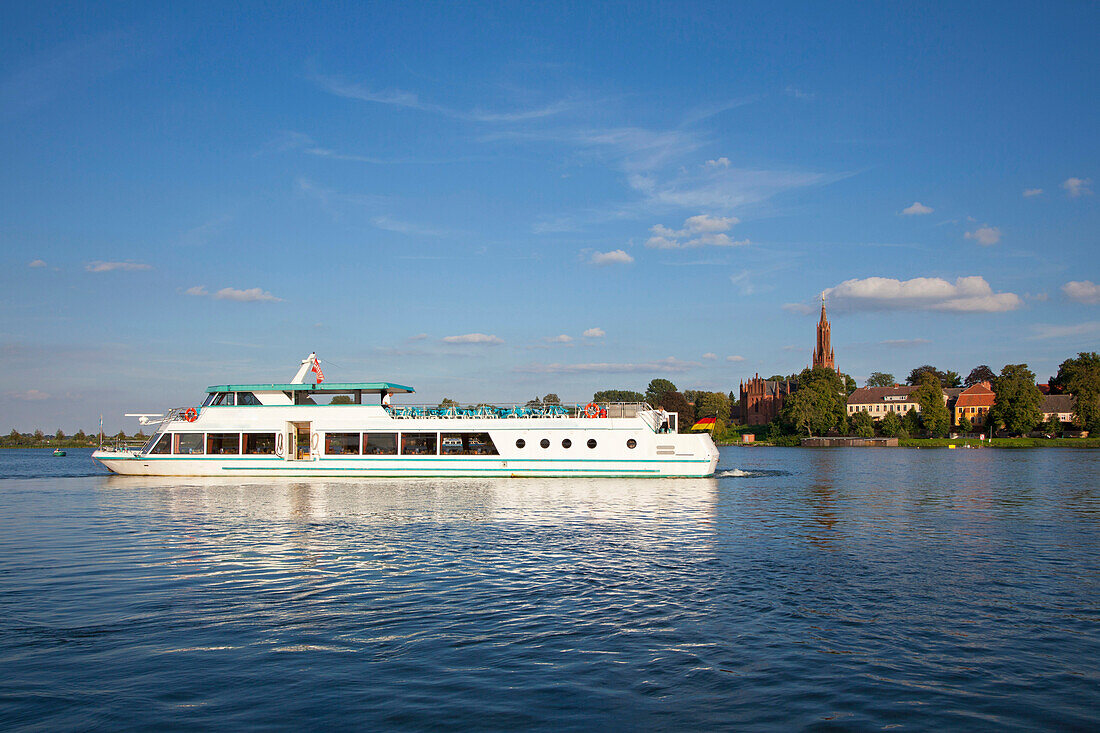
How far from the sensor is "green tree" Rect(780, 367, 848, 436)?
148375 millimetres

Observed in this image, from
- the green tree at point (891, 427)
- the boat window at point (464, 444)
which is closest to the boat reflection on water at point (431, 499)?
the boat window at point (464, 444)

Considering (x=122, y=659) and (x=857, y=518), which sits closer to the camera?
(x=122, y=659)

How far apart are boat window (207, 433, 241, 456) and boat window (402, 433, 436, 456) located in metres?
10.5

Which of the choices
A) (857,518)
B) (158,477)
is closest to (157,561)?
(857,518)

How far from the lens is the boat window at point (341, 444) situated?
154 feet

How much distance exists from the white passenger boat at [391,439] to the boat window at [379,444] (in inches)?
2.4

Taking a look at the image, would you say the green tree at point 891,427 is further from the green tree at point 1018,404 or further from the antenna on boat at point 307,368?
the antenna on boat at point 307,368

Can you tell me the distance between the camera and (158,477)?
47406 millimetres

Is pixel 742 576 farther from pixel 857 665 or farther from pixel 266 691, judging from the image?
pixel 266 691

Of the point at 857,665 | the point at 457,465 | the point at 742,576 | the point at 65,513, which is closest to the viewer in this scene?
the point at 857,665

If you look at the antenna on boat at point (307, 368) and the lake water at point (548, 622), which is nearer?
the lake water at point (548, 622)

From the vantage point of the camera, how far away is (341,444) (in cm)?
4731

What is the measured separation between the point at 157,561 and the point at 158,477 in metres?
32.4

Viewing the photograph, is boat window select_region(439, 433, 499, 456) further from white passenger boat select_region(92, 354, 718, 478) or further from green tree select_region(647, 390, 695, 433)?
green tree select_region(647, 390, 695, 433)
